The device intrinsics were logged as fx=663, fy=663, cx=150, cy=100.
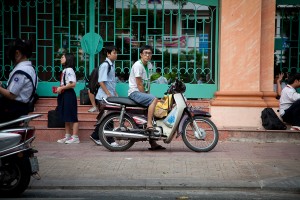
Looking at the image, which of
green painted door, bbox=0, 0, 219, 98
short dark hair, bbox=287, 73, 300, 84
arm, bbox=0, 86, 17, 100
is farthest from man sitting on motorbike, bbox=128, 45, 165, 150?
arm, bbox=0, 86, 17, 100

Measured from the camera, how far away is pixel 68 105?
497 inches

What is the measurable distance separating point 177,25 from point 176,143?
3.15 meters

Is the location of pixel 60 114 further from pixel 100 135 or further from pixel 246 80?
pixel 246 80

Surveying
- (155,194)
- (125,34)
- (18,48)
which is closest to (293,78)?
(125,34)

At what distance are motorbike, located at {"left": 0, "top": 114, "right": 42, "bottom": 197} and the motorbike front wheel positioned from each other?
13.8 ft

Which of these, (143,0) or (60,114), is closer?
(60,114)

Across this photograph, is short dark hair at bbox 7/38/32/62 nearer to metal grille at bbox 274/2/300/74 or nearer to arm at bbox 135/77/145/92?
arm at bbox 135/77/145/92

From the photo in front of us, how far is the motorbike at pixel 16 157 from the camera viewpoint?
304 inches

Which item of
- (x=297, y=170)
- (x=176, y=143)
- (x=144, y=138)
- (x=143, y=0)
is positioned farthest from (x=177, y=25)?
(x=297, y=170)

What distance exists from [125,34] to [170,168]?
5.88 meters

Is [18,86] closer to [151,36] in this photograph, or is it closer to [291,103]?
[291,103]

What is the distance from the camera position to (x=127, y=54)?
49.5 feet

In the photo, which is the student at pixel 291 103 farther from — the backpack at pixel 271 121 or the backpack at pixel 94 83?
the backpack at pixel 94 83

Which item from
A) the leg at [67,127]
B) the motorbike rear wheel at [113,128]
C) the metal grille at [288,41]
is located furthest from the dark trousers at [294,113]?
the leg at [67,127]
